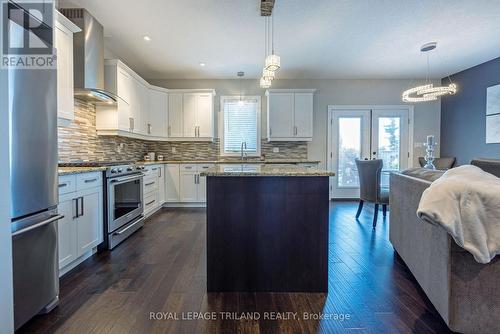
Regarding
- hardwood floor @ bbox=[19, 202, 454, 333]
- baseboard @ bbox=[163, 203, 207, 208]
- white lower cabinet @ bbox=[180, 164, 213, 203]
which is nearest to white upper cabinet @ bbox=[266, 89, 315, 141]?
white lower cabinet @ bbox=[180, 164, 213, 203]

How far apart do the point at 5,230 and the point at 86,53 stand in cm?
243

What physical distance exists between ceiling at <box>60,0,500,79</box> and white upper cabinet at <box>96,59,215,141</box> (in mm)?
438

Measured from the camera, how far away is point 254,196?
1942mm

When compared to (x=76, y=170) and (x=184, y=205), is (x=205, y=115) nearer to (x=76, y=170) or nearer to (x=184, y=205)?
(x=184, y=205)

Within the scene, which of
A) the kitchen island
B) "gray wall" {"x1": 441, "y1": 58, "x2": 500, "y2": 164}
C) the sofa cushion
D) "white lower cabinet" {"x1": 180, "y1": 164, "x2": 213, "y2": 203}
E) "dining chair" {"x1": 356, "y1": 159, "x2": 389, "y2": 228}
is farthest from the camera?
"white lower cabinet" {"x1": 180, "y1": 164, "x2": 213, "y2": 203}

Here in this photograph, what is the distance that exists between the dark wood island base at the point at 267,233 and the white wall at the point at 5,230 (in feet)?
3.66

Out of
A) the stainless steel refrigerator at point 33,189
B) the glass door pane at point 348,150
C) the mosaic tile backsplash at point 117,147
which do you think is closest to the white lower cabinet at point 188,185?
the mosaic tile backsplash at point 117,147

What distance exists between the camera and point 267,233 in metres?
1.95

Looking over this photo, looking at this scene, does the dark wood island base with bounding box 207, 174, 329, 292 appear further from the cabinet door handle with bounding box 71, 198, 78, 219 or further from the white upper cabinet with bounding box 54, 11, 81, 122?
the white upper cabinet with bounding box 54, 11, 81, 122

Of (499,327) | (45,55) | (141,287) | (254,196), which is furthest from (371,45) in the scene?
(141,287)

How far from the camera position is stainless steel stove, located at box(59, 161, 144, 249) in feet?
9.15

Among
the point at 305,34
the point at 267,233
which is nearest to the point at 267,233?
the point at 267,233

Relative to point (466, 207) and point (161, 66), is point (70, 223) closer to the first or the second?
point (466, 207)

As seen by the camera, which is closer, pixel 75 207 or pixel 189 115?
pixel 75 207
